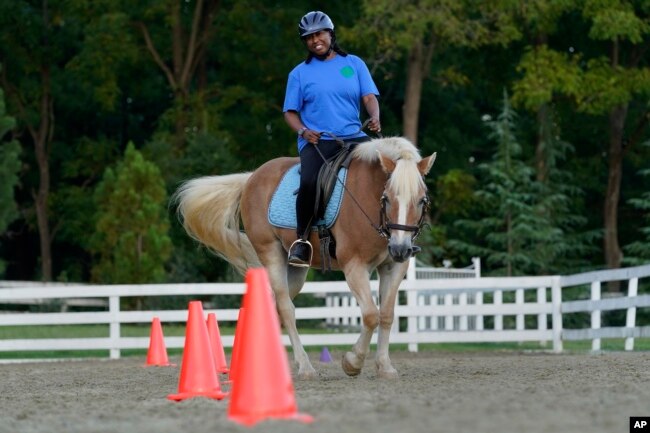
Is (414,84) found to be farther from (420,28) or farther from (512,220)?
(512,220)

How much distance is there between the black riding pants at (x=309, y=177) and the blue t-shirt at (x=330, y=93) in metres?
0.11

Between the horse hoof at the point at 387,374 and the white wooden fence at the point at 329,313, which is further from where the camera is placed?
the white wooden fence at the point at 329,313

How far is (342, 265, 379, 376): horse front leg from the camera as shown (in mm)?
10977

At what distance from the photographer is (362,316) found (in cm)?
1115

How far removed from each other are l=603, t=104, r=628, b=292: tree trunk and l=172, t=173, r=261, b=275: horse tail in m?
24.6

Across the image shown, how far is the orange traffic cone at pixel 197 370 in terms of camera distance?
32.0 feet

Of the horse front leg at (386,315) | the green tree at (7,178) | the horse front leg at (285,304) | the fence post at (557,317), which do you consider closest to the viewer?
the horse front leg at (386,315)

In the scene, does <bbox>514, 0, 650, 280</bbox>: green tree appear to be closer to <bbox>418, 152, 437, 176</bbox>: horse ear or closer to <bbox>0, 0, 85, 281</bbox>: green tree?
<bbox>0, 0, 85, 281</bbox>: green tree

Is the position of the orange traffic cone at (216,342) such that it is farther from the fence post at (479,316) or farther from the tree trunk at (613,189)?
the tree trunk at (613,189)

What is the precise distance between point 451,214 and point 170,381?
29.4 meters

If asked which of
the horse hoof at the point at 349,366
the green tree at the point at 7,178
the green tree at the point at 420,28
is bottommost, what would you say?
the horse hoof at the point at 349,366

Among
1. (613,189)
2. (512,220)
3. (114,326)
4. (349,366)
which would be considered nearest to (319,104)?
(349,366)

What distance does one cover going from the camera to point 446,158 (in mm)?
43594

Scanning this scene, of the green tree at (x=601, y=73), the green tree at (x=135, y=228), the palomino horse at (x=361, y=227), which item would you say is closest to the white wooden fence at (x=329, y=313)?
the palomino horse at (x=361, y=227)
